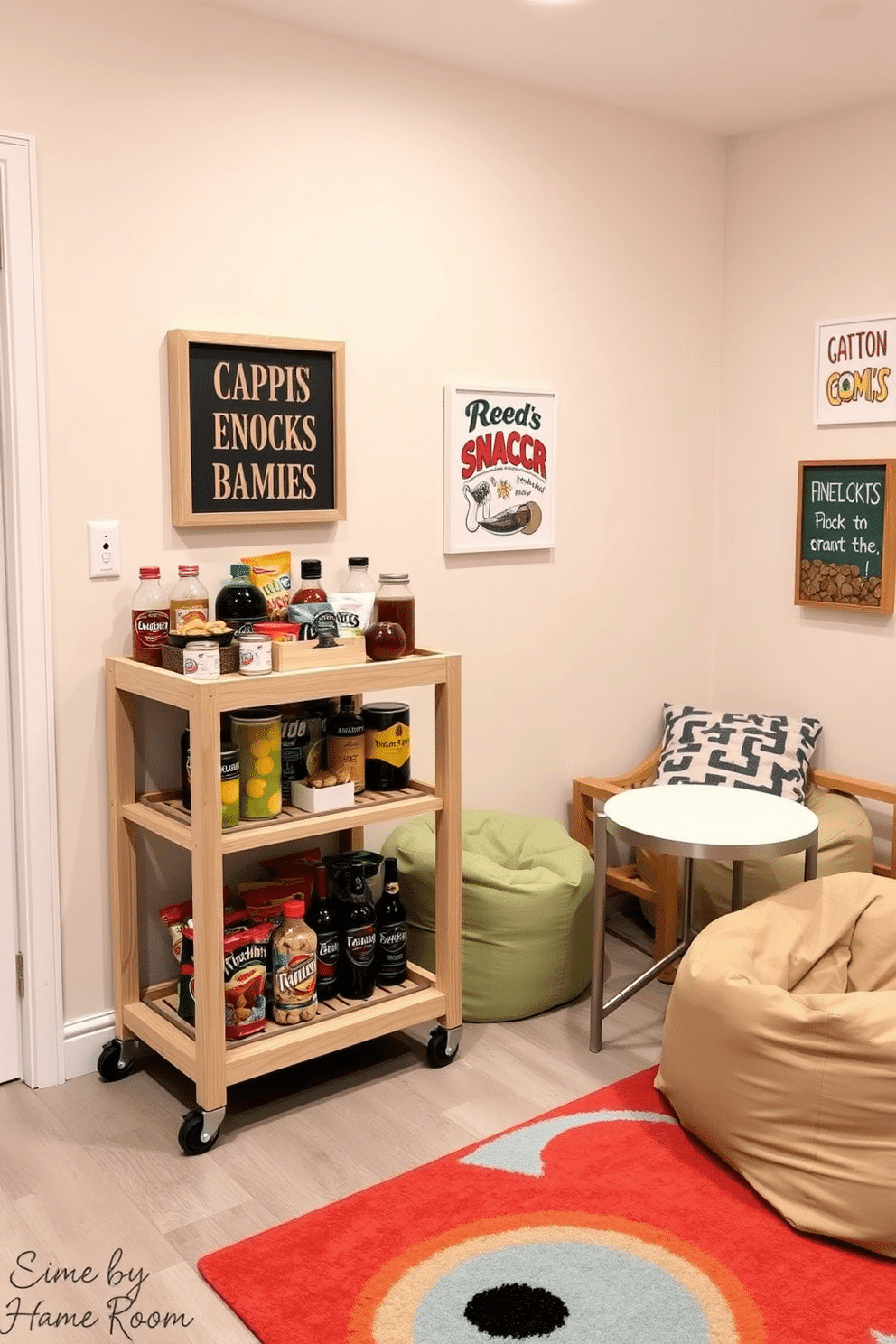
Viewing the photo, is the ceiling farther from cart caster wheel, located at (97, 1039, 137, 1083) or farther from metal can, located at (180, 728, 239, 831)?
cart caster wheel, located at (97, 1039, 137, 1083)

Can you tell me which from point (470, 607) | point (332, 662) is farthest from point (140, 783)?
point (470, 607)

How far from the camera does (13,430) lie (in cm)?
262

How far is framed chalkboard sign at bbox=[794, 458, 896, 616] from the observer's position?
11.8 feet

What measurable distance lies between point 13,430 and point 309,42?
46.0 inches

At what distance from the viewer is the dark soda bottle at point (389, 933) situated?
290 cm

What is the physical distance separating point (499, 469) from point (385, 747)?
3.22 feet

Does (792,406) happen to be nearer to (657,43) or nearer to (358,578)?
(657,43)

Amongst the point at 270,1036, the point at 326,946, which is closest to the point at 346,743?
the point at 326,946

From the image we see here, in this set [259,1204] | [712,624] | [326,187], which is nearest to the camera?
[259,1204]

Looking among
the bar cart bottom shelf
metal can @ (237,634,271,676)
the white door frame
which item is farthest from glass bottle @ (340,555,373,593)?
the bar cart bottom shelf

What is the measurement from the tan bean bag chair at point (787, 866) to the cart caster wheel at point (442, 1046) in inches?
29.9

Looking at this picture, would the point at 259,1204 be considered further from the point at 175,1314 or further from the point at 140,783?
the point at 140,783

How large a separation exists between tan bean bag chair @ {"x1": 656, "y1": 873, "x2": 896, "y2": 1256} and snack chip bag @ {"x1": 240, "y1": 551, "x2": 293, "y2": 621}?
3.81ft

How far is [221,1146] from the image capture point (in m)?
2.57
